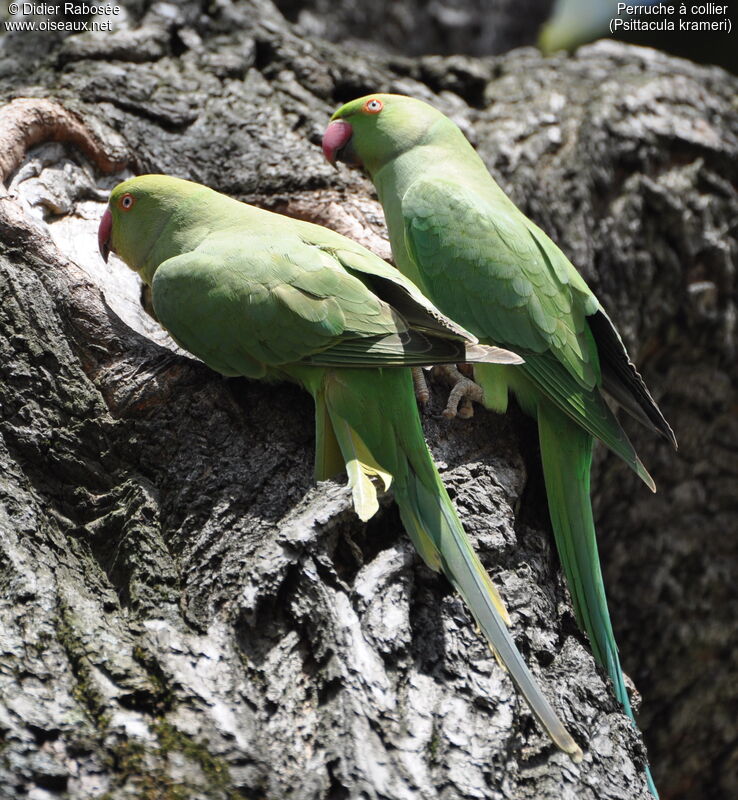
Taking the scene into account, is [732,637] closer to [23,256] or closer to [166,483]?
[166,483]

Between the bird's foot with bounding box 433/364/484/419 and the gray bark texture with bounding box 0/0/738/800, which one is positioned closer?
the gray bark texture with bounding box 0/0/738/800

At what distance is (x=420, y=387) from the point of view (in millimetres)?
2846

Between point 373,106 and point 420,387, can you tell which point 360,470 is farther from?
point 373,106

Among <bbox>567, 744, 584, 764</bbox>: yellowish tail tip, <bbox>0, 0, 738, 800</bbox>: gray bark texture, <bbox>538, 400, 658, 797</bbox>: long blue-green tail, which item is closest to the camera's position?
<bbox>0, 0, 738, 800</bbox>: gray bark texture

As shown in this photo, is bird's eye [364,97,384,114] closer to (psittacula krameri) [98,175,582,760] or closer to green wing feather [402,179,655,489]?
green wing feather [402,179,655,489]

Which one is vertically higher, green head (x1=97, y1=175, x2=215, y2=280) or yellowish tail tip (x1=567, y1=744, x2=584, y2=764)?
green head (x1=97, y1=175, x2=215, y2=280)

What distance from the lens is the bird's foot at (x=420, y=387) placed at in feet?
9.34

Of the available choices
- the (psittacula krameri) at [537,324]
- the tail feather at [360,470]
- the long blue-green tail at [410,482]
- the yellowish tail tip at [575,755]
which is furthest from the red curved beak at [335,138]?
the yellowish tail tip at [575,755]

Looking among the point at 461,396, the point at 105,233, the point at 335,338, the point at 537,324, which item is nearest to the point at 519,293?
the point at 537,324

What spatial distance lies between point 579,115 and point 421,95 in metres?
0.78

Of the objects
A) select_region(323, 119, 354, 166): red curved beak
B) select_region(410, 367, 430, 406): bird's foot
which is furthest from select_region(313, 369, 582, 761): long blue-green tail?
select_region(323, 119, 354, 166): red curved beak

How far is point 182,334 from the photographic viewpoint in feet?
8.73

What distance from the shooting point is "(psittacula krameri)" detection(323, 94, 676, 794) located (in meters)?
2.89

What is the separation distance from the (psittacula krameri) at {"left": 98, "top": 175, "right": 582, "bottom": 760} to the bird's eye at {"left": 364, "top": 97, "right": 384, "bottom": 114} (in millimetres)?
1129
